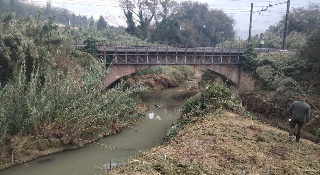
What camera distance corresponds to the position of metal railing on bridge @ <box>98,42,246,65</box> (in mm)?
19953

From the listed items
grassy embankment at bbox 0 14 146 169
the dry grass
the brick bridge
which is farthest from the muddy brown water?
the brick bridge

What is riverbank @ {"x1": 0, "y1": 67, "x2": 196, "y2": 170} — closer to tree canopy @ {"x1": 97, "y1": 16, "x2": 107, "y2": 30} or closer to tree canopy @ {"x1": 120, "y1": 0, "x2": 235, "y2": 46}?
tree canopy @ {"x1": 120, "y1": 0, "x2": 235, "y2": 46}

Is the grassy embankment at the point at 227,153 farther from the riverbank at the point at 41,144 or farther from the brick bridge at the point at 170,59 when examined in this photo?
the brick bridge at the point at 170,59

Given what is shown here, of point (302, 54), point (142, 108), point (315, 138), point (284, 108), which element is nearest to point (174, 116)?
point (142, 108)

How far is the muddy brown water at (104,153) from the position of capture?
32.4 ft

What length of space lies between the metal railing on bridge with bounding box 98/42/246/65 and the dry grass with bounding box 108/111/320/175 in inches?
460

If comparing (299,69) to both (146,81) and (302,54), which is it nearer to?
(302,54)

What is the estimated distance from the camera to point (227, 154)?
278 inches

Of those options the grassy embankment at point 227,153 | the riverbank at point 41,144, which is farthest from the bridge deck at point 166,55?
the grassy embankment at point 227,153

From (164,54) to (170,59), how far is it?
0.87 metres

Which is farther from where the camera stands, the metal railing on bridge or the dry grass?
the metal railing on bridge

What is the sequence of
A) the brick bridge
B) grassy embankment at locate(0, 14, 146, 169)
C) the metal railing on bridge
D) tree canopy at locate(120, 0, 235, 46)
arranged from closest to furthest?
1. grassy embankment at locate(0, 14, 146, 169)
2. the metal railing on bridge
3. the brick bridge
4. tree canopy at locate(120, 0, 235, 46)

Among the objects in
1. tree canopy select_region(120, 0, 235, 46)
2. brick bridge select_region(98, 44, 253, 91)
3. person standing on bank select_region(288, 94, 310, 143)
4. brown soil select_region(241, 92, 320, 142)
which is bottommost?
brown soil select_region(241, 92, 320, 142)

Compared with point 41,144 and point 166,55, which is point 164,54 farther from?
point 41,144
